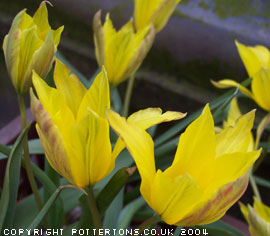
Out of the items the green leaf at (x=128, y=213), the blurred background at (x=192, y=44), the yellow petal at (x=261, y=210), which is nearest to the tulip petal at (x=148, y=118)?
the yellow petal at (x=261, y=210)

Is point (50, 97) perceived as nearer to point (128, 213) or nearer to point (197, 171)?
point (197, 171)

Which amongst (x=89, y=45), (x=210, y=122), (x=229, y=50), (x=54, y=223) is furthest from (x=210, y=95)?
(x=210, y=122)

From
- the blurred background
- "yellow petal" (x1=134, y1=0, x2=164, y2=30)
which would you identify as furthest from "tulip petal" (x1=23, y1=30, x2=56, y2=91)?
the blurred background

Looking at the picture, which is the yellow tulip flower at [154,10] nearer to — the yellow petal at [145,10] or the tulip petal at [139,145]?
the yellow petal at [145,10]

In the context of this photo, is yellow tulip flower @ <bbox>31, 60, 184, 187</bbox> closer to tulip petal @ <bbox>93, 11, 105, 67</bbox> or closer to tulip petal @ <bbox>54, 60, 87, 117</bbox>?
tulip petal @ <bbox>54, 60, 87, 117</bbox>

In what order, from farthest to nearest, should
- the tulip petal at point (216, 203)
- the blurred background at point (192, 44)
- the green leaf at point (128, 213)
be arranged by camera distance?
the blurred background at point (192, 44) < the green leaf at point (128, 213) < the tulip petal at point (216, 203)

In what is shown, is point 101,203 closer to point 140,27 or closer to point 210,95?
point 140,27
